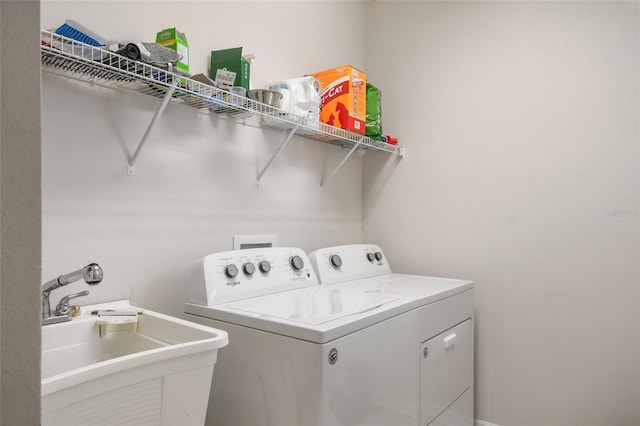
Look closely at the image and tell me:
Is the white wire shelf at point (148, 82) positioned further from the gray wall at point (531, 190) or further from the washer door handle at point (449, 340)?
the washer door handle at point (449, 340)

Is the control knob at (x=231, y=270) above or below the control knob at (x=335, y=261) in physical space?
above

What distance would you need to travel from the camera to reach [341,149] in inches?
95.7

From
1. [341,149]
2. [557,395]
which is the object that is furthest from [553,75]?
[557,395]

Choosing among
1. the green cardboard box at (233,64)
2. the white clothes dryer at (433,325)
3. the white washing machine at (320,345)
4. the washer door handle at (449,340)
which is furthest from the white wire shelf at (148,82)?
the washer door handle at (449,340)

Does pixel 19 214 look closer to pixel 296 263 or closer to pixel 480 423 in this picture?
pixel 296 263

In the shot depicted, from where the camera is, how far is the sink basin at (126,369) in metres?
0.77

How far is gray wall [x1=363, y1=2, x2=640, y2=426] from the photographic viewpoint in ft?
6.08

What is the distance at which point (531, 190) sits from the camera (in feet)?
6.75

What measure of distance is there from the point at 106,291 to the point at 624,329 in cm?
215

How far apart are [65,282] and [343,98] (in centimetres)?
145

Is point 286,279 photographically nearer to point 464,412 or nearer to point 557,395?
point 464,412

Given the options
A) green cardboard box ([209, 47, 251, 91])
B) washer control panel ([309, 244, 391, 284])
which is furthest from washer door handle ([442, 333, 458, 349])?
green cardboard box ([209, 47, 251, 91])

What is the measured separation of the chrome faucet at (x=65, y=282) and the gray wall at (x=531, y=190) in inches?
70.3

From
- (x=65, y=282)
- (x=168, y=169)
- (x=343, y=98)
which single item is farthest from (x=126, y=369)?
(x=343, y=98)
